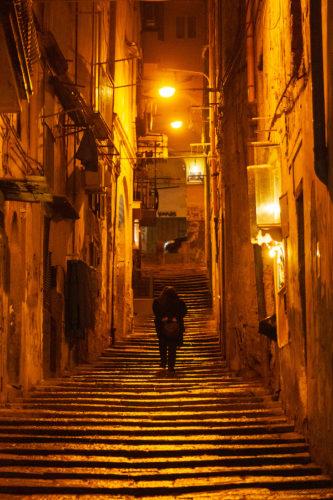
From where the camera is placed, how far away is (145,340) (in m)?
21.1

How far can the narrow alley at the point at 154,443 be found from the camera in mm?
6828

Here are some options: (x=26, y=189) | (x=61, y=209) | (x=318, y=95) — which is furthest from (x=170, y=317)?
(x=318, y=95)

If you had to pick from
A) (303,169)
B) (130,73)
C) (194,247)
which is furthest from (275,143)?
(194,247)

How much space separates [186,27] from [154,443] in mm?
39418

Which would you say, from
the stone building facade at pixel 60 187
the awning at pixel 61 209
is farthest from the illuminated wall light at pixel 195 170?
the awning at pixel 61 209

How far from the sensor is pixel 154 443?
833 centimetres

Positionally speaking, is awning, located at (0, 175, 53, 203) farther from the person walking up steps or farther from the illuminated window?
the person walking up steps

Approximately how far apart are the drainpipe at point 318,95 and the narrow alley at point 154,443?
9.62 ft

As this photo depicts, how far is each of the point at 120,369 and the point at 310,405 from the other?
858 centimetres

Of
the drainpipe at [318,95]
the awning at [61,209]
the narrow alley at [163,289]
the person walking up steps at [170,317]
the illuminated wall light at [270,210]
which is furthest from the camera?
the awning at [61,209]

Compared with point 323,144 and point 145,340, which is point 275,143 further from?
point 145,340

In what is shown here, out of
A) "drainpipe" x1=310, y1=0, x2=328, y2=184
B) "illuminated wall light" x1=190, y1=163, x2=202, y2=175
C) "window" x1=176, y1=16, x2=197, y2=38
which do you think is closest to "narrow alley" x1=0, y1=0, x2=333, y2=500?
"drainpipe" x1=310, y1=0, x2=328, y2=184

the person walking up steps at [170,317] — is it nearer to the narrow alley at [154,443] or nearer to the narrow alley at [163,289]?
the narrow alley at [163,289]

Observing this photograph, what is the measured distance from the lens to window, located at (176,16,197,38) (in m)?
44.2
